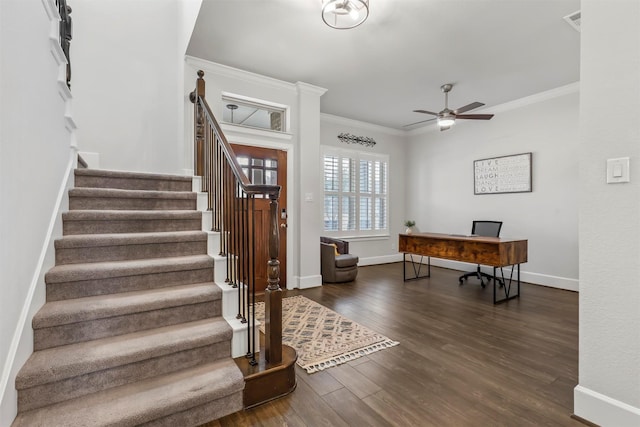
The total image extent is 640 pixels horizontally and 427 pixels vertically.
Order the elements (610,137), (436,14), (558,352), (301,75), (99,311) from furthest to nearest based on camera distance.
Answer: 1. (301,75)
2. (436,14)
3. (558,352)
4. (99,311)
5. (610,137)

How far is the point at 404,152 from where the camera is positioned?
6.87m

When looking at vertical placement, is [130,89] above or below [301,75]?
below

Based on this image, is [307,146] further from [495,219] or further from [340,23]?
[495,219]

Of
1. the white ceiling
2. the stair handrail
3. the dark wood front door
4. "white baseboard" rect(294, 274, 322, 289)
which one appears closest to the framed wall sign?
the white ceiling

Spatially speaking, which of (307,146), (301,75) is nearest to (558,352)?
(307,146)

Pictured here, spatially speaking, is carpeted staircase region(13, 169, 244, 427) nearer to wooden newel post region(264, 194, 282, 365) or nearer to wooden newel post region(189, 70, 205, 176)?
wooden newel post region(264, 194, 282, 365)

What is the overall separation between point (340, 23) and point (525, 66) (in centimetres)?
256

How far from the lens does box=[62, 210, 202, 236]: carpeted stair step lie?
2148mm

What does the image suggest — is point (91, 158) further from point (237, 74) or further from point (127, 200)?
point (237, 74)

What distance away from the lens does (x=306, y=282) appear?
174 inches

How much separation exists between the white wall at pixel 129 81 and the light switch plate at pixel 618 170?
3967mm

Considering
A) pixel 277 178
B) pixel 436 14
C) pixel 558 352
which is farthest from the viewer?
pixel 277 178

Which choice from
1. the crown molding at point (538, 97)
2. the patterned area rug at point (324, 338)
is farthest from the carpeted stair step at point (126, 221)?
the crown molding at point (538, 97)

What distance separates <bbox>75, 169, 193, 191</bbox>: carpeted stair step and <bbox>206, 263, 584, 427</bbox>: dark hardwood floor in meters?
2.08
